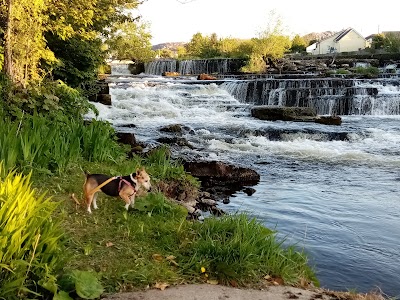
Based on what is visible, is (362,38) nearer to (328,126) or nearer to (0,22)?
(328,126)

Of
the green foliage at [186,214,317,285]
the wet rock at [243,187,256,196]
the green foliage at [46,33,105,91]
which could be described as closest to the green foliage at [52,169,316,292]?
the green foliage at [186,214,317,285]

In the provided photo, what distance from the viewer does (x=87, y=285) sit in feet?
9.91

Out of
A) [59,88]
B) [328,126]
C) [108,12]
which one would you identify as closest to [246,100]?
[328,126]

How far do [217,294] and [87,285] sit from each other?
0.90 metres

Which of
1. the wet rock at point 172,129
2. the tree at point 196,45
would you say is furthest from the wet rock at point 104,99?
the tree at point 196,45

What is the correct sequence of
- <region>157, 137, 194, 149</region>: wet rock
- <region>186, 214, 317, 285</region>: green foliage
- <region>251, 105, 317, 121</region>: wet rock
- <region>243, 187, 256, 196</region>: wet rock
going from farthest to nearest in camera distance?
<region>251, 105, 317, 121</region>: wet rock < <region>157, 137, 194, 149</region>: wet rock < <region>243, 187, 256, 196</region>: wet rock < <region>186, 214, 317, 285</region>: green foliage

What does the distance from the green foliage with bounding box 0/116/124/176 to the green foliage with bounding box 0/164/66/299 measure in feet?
4.98

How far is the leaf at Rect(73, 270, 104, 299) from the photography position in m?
2.97

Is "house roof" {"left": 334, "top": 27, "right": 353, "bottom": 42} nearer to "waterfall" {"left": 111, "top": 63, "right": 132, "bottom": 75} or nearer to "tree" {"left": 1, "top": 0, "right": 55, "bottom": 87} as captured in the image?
"waterfall" {"left": 111, "top": 63, "right": 132, "bottom": 75}

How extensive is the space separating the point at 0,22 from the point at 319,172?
7096 mm

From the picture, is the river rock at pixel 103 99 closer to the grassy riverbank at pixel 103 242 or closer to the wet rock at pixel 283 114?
the wet rock at pixel 283 114

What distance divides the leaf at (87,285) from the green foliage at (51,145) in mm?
1840

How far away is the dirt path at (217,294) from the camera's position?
314cm

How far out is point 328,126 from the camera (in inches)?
631
